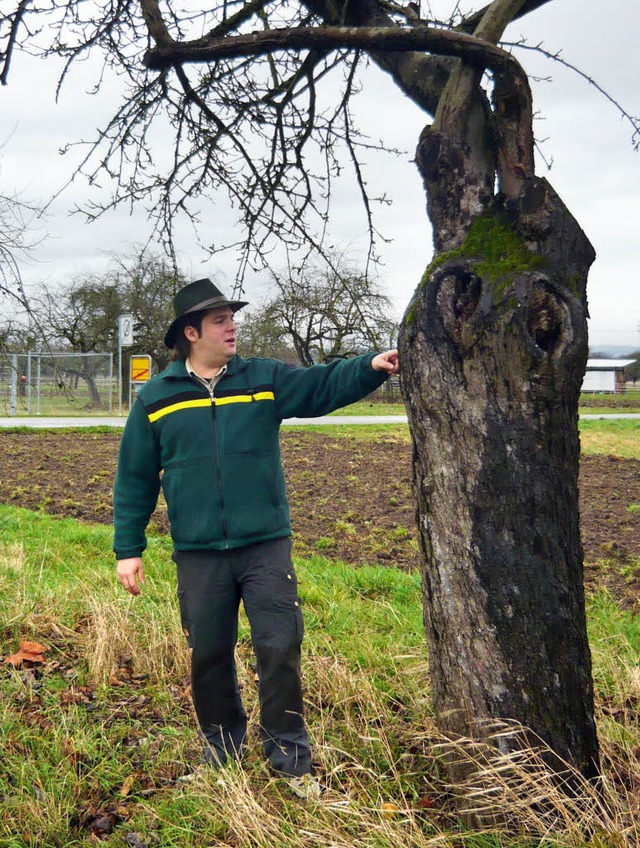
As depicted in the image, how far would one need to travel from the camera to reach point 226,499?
343 centimetres

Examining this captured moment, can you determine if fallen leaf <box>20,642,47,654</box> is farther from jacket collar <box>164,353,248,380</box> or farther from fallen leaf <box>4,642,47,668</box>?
jacket collar <box>164,353,248,380</box>

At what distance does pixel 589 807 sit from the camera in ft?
9.05

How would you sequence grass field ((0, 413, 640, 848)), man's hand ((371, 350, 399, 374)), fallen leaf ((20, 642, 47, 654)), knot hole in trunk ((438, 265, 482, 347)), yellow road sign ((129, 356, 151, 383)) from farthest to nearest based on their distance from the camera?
yellow road sign ((129, 356, 151, 383))
fallen leaf ((20, 642, 47, 654))
man's hand ((371, 350, 399, 374))
knot hole in trunk ((438, 265, 482, 347))
grass field ((0, 413, 640, 848))

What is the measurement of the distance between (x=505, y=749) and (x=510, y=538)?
0.73 m

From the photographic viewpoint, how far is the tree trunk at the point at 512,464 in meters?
2.80

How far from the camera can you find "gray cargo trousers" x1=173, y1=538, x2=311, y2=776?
11.1ft

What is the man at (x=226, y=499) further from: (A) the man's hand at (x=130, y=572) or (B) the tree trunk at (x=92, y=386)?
(B) the tree trunk at (x=92, y=386)

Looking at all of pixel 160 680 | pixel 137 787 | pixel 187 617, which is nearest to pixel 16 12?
pixel 187 617

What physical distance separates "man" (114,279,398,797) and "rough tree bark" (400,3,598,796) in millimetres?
467

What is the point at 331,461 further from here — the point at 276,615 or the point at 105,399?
the point at 105,399

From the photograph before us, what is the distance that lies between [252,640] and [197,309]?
4.76 feet

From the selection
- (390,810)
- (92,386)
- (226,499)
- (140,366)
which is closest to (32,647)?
(226,499)

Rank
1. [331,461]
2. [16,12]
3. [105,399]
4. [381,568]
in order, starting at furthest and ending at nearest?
[105,399] < [331,461] < [381,568] < [16,12]

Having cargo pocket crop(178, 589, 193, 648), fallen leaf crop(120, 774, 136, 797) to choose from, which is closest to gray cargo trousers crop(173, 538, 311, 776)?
cargo pocket crop(178, 589, 193, 648)
